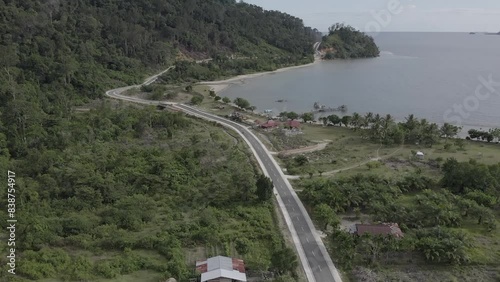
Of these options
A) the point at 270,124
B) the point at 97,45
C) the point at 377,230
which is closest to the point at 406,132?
the point at 270,124

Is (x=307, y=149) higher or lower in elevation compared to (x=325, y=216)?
higher

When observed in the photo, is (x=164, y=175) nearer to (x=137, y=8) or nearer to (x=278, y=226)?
(x=278, y=226)

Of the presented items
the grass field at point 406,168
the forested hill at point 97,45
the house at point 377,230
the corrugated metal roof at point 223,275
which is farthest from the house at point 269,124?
the corrugated metal roof at point 223,275

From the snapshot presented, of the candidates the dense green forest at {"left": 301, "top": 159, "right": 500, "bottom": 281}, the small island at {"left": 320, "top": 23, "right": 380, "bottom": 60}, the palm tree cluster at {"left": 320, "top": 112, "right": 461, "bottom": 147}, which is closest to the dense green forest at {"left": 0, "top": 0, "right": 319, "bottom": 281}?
the dense green forest at {"left": 301, "top": 159, "right": 500, "bottom": 281}

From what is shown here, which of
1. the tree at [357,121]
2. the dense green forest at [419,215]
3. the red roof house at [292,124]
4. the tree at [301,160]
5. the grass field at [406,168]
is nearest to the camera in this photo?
the grass field at [406,168]

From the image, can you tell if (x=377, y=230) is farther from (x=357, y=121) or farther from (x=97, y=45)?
(x=97, y=45)

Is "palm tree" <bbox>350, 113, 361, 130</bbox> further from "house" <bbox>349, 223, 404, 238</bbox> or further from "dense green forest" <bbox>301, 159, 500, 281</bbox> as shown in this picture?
"house" <bbox>349, 223, 404, 238</bbox>

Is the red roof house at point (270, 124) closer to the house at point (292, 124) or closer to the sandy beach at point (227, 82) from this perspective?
the house at point (292, 124)
